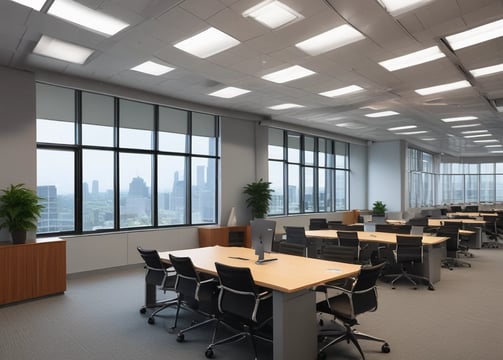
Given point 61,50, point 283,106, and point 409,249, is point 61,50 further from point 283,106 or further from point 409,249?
point 409,249

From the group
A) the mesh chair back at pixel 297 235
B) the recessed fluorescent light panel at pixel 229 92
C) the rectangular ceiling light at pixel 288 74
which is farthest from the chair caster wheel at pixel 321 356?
the recessed fluorescent light panel at pixel 229 92

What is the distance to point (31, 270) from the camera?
5301 mm

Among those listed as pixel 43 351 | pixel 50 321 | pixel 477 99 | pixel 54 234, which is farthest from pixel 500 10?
pixel 54 234

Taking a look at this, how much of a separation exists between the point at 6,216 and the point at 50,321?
1981 mm

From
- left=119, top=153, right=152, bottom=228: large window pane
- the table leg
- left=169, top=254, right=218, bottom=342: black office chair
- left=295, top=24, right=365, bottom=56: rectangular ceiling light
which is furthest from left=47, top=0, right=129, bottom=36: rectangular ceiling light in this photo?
the table leg

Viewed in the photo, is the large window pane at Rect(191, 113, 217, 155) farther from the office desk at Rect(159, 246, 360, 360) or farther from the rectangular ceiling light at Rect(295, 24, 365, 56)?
the office desk at Rect(159, 246, 360, 360)

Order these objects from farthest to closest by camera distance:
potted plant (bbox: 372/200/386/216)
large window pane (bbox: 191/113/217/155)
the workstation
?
1. potted plant (bbox: 372/200/386/216)
2. large window pane (bbox: 191/113/217/155)
3. the workstation

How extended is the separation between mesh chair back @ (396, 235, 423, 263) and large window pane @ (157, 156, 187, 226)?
494cm

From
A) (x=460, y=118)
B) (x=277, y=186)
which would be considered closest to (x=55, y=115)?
(x=277, y=186)

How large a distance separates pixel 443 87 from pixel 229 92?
14.4ft

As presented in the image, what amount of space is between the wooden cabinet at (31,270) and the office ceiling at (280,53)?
2.91 metres

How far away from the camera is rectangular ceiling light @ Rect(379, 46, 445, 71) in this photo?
5449 mm

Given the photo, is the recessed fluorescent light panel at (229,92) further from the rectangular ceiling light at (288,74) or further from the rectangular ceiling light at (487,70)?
the rectangular ceiling light at (487,70)

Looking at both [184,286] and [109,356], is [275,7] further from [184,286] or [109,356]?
[109,356]
